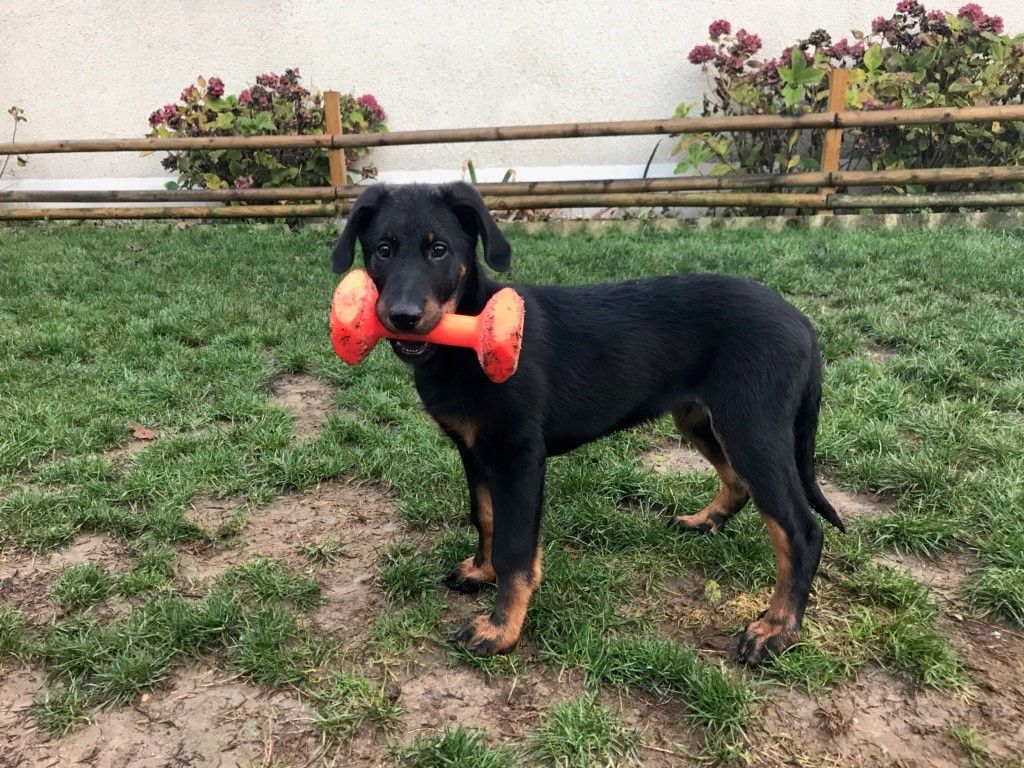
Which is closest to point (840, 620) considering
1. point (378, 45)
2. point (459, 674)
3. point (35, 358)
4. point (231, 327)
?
point (459, 674)

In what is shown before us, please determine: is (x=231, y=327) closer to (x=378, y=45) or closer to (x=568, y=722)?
(x=568, y=722)

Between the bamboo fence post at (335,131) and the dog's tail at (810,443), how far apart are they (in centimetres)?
744

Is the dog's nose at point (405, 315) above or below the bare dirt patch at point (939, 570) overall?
above

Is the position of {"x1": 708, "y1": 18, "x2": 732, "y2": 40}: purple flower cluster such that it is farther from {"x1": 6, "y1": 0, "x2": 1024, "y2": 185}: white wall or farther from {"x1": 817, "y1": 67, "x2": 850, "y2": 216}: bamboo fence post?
{"x1": 817, "y1": 67, "x2": 850, "y2": 216}: bamboo fence post

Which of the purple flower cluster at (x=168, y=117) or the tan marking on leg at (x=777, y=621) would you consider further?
the purple flower cluster at (x=168, y=117)

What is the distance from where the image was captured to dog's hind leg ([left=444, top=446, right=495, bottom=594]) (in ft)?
9.25

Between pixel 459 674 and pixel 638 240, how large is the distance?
20.5 ft

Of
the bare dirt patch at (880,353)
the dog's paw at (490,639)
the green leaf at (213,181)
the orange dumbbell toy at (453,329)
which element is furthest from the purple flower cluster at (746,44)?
the dog's paw at (490,639)

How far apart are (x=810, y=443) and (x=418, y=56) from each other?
861 centimetres

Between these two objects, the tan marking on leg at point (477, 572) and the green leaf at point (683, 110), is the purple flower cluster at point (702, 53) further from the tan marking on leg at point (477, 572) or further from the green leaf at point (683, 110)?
the tan marking on leg at point (477, 572)

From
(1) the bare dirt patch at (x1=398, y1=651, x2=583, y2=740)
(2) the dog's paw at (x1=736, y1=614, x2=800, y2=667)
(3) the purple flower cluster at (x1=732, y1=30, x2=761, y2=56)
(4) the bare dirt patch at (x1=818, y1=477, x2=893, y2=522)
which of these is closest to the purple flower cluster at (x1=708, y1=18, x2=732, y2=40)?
(3) the purple flower cluster at (x1=732, y1=30, x2=761, y2=56)

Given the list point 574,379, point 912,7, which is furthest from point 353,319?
point 912,7

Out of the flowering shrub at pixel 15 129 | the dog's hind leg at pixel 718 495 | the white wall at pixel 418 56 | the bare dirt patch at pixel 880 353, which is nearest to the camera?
the dog's hind leg at pixel 718 495

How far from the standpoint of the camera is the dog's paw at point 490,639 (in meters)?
2.45
